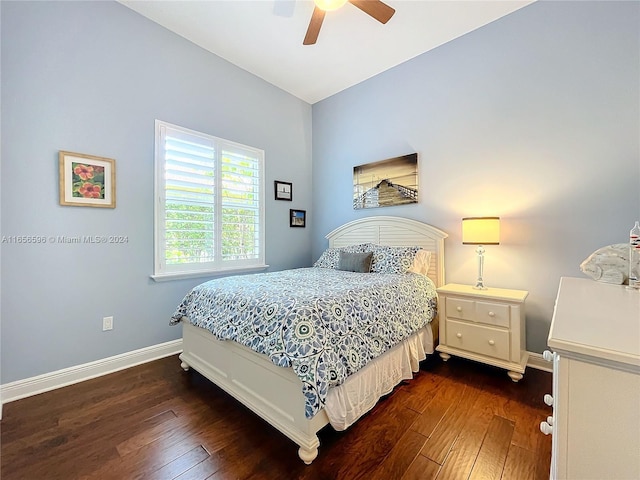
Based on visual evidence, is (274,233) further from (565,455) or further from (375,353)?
(565,455)

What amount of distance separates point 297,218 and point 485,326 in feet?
8.70

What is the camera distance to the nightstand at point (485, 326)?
2.15 meters

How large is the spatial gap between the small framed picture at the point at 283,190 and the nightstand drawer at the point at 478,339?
99.1 inches

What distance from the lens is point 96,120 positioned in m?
2.32

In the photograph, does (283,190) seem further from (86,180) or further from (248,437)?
(248,437)

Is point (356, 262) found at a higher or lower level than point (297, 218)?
lower

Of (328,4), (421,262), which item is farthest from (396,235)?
(328,4)

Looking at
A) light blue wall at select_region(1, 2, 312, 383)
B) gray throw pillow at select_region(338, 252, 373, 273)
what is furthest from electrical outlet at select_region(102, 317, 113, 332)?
gray throw pillow at select_region(338, 252, 373, 273)

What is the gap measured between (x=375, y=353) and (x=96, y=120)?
2.91m

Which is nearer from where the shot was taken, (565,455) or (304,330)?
(565,455)

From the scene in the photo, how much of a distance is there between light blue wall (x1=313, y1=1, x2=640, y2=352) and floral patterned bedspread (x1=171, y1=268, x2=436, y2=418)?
0.99 meters

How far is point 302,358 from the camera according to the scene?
139 cm

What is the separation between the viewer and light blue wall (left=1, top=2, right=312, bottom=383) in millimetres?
1989

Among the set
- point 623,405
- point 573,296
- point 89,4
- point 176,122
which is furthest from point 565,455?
point 89,4
